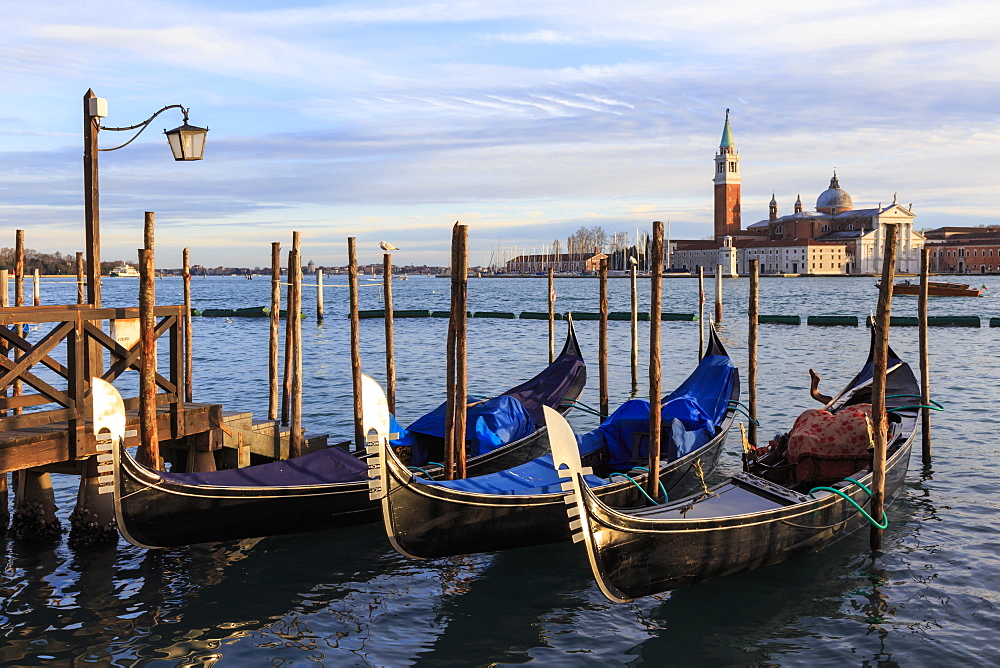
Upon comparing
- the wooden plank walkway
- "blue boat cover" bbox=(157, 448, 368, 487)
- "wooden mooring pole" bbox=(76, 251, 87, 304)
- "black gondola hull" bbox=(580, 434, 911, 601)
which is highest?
"wooden mooring pole" bbox=(76, 251, 87, 304)

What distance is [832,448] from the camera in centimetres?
688

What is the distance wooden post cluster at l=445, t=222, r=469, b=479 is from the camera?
6840mm

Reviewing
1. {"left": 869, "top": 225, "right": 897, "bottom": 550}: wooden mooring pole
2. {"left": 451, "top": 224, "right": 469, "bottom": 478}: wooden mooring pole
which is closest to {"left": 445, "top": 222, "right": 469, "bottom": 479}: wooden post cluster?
{"left": 451, "top": 224, "right": 469, "bottom": 478}: wooden mooring pole

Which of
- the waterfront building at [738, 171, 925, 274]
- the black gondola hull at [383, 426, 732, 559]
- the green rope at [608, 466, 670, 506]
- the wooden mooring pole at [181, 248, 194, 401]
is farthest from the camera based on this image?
the waterfront building at [738, 171, 925, 274]

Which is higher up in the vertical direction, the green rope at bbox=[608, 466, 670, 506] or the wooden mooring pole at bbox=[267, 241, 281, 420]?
the wooden mooring pole at bbox=[267, 241, 281, 420]

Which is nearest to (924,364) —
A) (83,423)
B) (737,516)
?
(737,516)

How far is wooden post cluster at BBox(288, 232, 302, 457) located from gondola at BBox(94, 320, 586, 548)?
1.98 ft

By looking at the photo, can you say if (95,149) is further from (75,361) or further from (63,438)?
(63,438)

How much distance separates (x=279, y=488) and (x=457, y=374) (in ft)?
5.31

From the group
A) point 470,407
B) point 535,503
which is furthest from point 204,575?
point 470,407

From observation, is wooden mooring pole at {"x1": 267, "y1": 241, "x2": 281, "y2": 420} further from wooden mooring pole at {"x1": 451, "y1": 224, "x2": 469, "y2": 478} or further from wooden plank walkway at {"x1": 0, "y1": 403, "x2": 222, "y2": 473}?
wooden mooring pole at {"x1": 451, "y1": 224, "x2": 469, "y2": 478}

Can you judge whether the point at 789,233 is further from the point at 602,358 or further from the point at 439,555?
the point at 439,555

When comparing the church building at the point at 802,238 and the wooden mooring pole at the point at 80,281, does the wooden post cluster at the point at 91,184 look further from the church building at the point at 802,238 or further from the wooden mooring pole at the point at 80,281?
the church building at the point at 802,238

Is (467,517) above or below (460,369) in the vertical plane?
below
